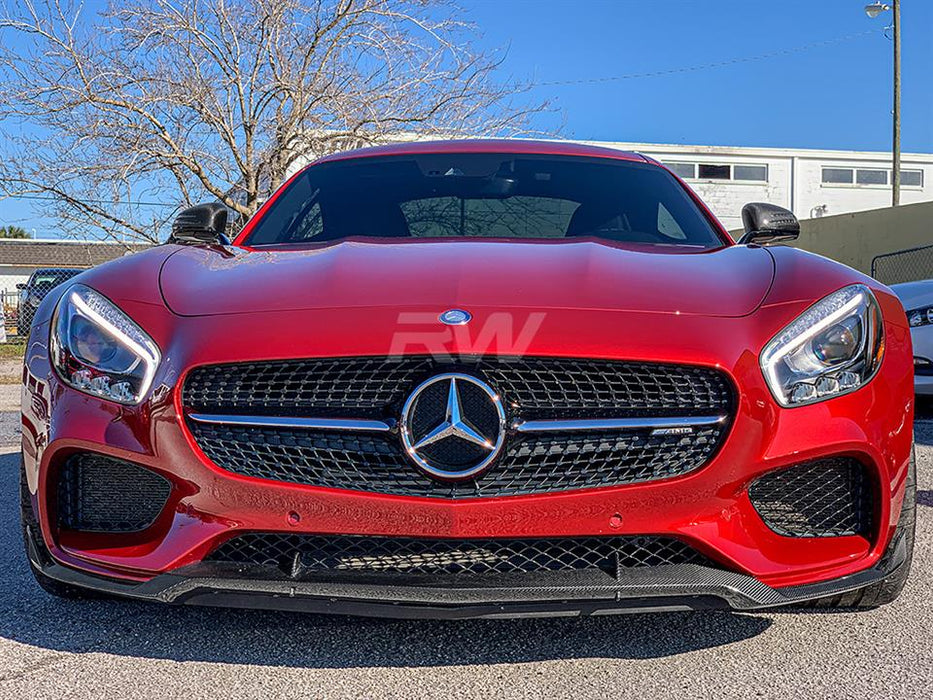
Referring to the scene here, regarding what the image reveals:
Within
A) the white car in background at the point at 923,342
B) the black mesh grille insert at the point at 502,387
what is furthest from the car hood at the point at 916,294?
the black mesh grille insert at the point at 502,387

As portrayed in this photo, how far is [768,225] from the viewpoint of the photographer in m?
3.39

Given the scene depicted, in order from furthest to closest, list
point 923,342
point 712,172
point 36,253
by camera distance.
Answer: point 36,253 < point 712,172 < point 923,342

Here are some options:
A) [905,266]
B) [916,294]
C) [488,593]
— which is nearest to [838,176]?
[905,266]

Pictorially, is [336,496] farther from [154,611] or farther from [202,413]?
[154,611]

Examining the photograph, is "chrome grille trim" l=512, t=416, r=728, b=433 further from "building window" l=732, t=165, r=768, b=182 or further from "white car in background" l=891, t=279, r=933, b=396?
"building window" l=732, t=165, r=768, b=182

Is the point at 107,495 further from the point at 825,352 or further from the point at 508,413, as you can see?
the point at 825,352

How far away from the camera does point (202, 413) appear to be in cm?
222

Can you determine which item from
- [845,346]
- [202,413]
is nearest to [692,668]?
[845,346]

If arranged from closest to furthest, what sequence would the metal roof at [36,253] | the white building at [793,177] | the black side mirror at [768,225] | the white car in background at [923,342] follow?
the black side mirror at [768,225], the white car in background at [923,342], the white building at [793,177], the metal roof at [36,253]

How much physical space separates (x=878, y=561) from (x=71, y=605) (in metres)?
2.06

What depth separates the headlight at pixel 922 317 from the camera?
6426mm

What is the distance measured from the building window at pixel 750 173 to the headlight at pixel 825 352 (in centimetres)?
2872

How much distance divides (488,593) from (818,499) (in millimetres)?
781

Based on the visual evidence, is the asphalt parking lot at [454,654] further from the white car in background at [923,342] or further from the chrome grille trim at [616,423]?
the white car in background at [923,342]
